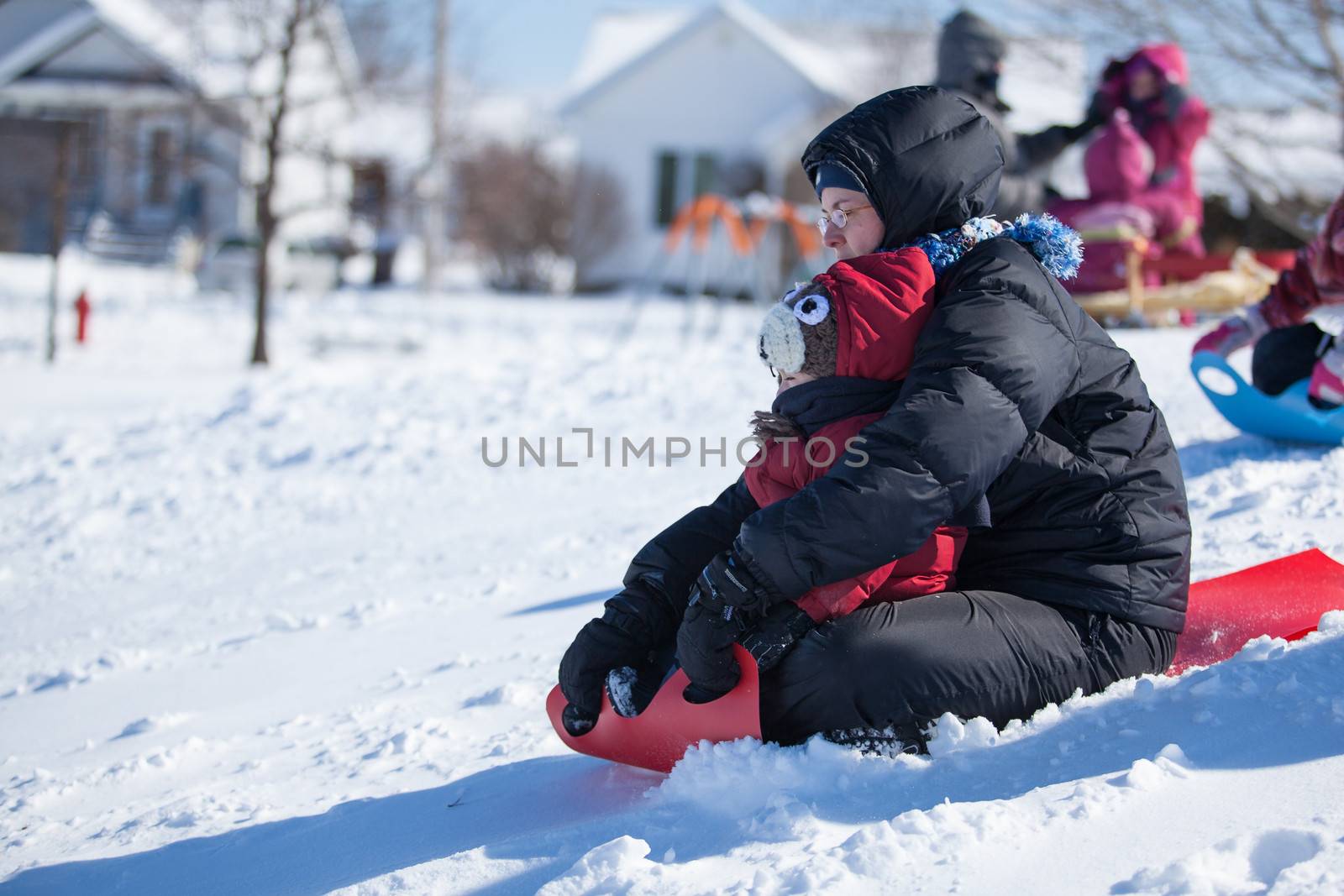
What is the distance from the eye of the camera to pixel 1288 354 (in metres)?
4.13

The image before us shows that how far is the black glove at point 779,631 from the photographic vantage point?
2119 millimetres

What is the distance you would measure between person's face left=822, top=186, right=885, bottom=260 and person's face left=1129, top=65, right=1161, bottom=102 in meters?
7.37

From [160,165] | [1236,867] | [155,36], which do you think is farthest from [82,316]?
[155,36]

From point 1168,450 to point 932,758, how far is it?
775mm

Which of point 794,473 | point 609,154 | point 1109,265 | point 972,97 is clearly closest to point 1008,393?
point 794,473

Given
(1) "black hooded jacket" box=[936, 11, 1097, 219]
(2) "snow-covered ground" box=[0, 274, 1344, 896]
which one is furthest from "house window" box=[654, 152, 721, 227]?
(1) "black hooded jacket" box=[936, 11, 1097, 219]

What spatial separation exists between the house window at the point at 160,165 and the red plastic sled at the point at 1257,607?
12.1 metres

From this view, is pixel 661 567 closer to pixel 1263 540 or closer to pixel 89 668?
pixel 1263 540

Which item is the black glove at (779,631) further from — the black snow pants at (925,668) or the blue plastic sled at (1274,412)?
the blue plastic sled at (1274,412)

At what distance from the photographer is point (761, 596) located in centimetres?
203

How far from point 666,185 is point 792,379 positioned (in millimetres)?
22085

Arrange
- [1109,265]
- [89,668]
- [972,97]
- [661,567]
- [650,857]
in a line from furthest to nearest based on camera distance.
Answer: [1109,265]
[972,97]
[89,668]
[661,567]
[650,857]
